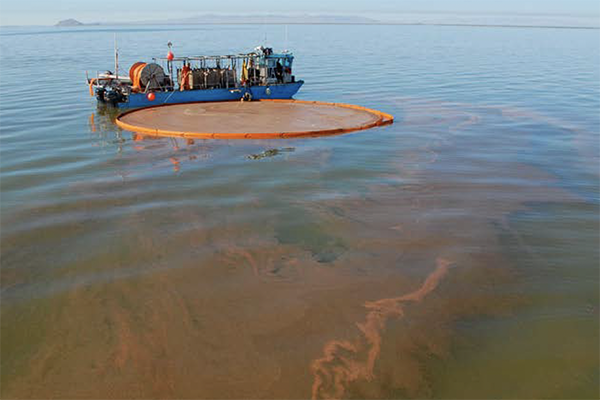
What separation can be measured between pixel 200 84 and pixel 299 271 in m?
19.5

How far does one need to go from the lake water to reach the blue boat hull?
757 cm

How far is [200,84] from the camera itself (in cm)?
2519

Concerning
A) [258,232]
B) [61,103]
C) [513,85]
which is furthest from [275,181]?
[513,85]

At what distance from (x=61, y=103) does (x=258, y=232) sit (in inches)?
864

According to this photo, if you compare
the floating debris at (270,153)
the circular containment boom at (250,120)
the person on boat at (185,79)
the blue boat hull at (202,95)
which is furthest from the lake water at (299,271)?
the person on boat at (185,79)

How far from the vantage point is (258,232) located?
9430mm

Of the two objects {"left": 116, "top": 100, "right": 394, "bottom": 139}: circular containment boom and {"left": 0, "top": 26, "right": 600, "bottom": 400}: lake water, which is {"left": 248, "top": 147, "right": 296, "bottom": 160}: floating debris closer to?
{"left": 0, "top": 26, "right": 600, "bottom": 400}: lake water

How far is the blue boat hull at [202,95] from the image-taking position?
78.7 feet

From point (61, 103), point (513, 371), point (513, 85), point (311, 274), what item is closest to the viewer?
point (513, 371)

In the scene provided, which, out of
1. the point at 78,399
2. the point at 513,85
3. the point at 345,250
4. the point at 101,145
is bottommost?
the point at 78,399

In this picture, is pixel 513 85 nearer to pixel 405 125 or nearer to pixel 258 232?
pixel 405 125

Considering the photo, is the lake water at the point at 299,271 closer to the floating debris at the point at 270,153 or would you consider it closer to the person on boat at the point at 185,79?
the floating debris at the point at 270,153

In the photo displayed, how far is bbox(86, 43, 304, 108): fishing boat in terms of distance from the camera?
24.2 meters

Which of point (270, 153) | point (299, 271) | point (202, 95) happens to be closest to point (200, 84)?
point (202, 95)
